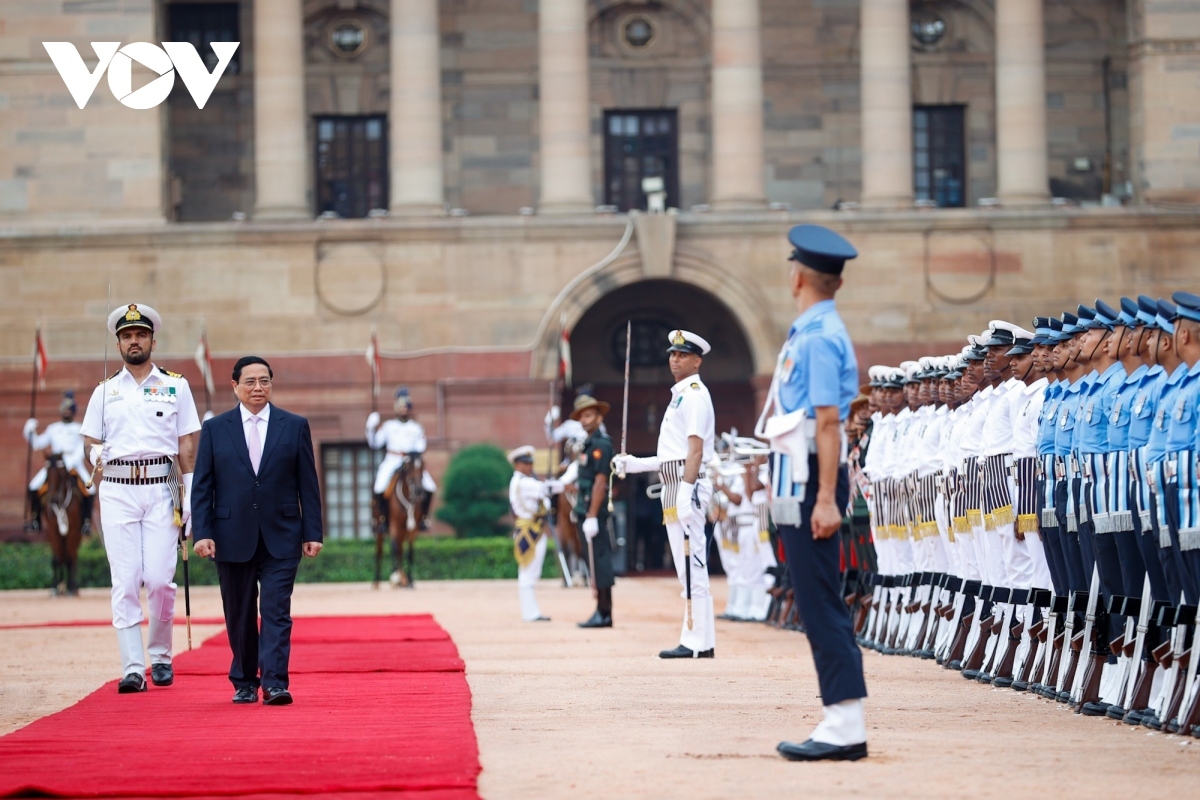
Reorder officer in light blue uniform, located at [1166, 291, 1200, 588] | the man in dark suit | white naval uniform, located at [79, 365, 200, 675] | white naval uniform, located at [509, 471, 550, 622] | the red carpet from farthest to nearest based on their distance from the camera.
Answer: white naval uniform, located at [509, 471, 550, 622] < white naval uniform, located at [79, 365, 200, 675] < the man in dark suit < officer in light blue uniform, located at [1166, 291, 1200, 588] < the red carpet

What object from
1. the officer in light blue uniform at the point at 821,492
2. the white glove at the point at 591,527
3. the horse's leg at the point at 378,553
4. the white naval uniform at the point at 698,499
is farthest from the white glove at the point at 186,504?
the horse's leg at the point at 378,553

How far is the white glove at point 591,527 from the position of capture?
64.2 feet

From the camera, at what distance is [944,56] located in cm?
4303

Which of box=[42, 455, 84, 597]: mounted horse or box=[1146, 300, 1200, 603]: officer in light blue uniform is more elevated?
box=[1146, 300, 1200, 603]: officer in light blue uniform

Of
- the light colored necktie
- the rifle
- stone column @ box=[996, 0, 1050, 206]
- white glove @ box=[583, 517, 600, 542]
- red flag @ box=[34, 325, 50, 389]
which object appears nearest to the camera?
the rifle

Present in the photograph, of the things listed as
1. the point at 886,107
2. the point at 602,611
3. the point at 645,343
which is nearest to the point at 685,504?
the point at 602,611

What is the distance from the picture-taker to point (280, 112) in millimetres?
39094

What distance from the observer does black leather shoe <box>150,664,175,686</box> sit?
13.5 meters

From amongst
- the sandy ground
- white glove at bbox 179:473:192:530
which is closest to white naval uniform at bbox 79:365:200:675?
white glove at bbox 179:473:192:530

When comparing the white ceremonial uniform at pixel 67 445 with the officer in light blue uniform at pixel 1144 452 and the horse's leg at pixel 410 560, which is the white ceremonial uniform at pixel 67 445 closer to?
the horse's leg at pixel 410 560

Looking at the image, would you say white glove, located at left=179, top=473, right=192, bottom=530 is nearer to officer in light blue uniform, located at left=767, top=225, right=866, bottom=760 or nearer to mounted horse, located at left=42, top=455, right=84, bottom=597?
officer in light blue uniform, located at left=767, top=225, right=866, bottom=760

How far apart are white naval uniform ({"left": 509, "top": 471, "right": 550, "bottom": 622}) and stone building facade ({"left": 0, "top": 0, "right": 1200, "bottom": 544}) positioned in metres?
14.4

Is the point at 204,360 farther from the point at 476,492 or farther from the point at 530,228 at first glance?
the point at 530,228

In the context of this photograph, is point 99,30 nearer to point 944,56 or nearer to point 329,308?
point 329,308
